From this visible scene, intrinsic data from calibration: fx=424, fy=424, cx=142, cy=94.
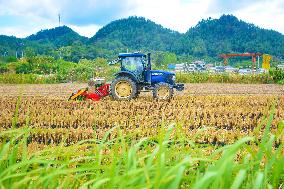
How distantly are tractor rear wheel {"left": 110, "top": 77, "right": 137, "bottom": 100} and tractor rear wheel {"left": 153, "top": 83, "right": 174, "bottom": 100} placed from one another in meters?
0.83

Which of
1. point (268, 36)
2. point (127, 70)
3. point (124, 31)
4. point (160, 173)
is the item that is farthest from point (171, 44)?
point (160, 173)

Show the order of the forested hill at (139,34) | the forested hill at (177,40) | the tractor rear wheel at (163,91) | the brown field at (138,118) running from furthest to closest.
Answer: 1. the forested hill at (139,34)
2. the forested hill at (177,40)
3. the tractor rear wheel at (163,91)
4. the brown field at (138,118)

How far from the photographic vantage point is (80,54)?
88750 millimetres

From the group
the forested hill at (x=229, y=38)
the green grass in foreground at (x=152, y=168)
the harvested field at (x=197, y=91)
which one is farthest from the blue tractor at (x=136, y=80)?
the forested hill at (x=229, y=38)

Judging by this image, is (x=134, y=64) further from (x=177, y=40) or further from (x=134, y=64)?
(x=177, y=40)

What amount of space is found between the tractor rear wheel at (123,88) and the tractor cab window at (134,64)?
477 mm

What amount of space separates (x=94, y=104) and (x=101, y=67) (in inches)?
1384

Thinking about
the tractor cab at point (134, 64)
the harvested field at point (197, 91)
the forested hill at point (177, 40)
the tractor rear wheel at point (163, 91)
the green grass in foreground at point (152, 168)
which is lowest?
the harvested field at point (197, 91)

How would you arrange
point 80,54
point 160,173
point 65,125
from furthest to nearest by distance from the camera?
point 80,54 → point 65,125 → point 160,173

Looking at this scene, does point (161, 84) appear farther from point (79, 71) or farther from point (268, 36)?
point (268, 36)

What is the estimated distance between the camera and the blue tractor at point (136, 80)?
1673cm

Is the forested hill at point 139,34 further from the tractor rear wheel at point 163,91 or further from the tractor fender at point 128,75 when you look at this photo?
the tractor rear wheel at point 163,91

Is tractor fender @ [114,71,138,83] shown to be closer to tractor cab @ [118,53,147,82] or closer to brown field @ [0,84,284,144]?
tractor cab @ [118,53,147,82]

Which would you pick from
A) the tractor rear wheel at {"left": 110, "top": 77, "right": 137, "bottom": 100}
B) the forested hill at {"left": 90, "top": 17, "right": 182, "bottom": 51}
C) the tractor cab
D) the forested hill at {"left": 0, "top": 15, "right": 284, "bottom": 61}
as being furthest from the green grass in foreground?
the forested hill at {"left": 90, "top": 17, "right": 182, "bottom": 51}
